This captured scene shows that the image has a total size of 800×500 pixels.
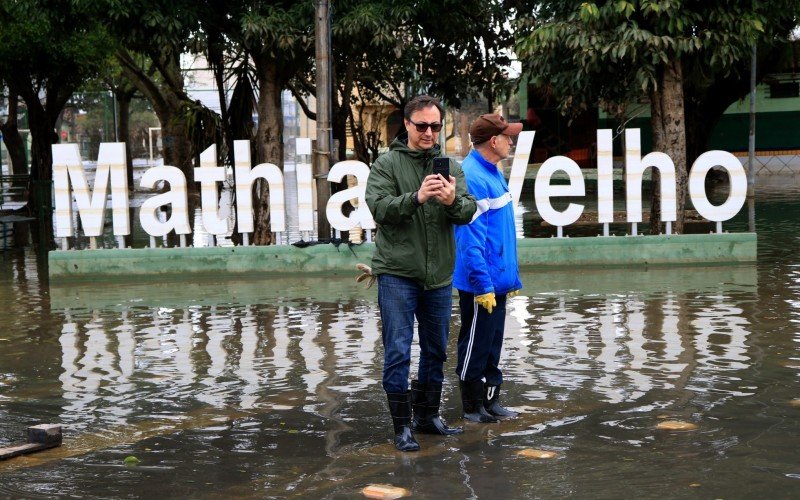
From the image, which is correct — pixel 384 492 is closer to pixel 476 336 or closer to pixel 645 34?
pixel 476 336

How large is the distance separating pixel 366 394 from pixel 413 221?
185 centimetres

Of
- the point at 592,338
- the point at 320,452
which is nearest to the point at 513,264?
the point at 320,452

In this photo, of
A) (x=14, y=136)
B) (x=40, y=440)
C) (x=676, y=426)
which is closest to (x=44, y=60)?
(x=14, y=136)

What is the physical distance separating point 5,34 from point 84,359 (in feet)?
52.5

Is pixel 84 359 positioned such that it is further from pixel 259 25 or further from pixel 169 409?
pixel 259 25

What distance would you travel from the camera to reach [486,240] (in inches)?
260

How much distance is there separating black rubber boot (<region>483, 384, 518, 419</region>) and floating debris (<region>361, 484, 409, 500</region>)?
147cm

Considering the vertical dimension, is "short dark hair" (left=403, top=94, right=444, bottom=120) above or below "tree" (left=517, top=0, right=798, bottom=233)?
below

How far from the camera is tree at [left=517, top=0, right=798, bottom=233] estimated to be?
1512 cm

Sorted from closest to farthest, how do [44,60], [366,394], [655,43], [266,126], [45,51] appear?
[366,394] < [655,43] < [266,126] < [45,51] < [44,60]

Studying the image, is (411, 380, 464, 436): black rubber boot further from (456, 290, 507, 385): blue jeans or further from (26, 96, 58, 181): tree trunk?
(26, 96, 58, 181): tree trunk

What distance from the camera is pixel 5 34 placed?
76.5 ft

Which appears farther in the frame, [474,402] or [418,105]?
[474,402]

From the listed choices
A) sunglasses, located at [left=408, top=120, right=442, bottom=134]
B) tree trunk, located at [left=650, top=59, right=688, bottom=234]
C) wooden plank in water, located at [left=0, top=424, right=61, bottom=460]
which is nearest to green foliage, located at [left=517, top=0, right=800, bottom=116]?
tree trunk, located at [left=650, top=59, right=688, bottom=234]
